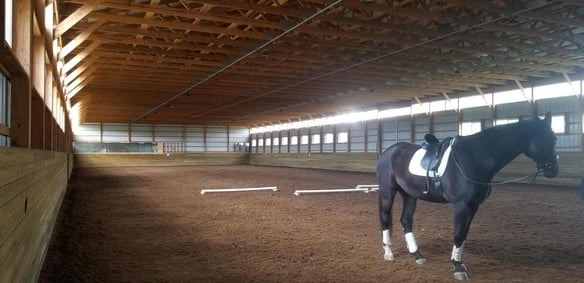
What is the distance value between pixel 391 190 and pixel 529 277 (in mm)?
1638

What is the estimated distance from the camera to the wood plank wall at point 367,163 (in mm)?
13789

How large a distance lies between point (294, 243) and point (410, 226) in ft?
5.28

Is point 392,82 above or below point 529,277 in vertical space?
above

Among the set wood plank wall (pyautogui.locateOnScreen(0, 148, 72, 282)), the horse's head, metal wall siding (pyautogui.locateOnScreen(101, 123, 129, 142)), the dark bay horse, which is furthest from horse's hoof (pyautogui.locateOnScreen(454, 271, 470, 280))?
metal wall siding (pyautogui.locateOnScreen(101, 123, 129, 142))

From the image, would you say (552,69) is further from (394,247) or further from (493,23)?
(394,247)

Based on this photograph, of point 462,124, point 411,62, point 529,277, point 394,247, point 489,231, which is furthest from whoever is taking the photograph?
point 462,124

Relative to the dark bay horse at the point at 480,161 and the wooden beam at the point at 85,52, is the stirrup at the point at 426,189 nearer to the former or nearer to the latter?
the dark bay horse at the point at 480,161

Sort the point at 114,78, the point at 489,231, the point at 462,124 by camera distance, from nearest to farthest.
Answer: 1. the point at 489,231
2. the point at 114,78
3. the point at 462,124

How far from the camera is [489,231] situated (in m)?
6.41

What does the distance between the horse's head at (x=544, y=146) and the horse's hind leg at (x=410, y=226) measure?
1.38 meters

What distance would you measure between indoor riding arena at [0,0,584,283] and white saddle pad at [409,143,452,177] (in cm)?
3

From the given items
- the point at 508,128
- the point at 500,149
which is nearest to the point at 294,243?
the point at 500,149

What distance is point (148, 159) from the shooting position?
1266 inches

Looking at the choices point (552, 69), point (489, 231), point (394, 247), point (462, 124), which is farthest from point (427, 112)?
point (394, 247)
